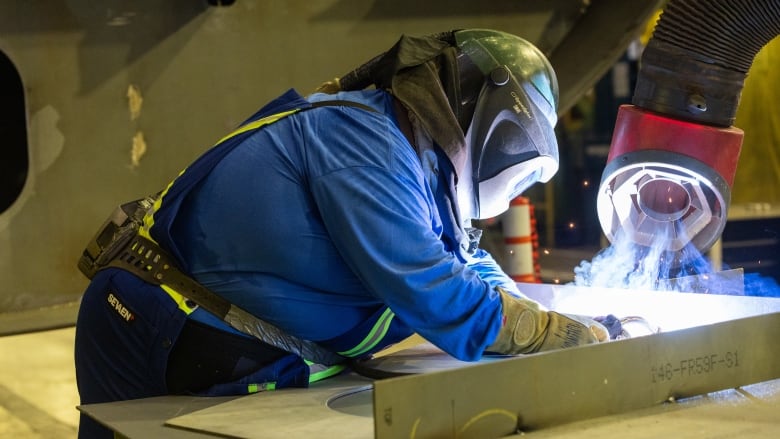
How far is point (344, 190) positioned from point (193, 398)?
61cm

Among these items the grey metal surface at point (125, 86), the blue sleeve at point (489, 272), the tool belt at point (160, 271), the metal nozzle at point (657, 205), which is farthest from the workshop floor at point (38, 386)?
the metal nozzle at point (657, 205)

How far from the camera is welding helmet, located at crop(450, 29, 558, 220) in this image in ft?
8.45

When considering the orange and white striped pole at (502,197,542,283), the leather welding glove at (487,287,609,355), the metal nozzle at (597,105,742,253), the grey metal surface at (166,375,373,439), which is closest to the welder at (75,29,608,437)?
the leather welding glove at (487,287,609,355)

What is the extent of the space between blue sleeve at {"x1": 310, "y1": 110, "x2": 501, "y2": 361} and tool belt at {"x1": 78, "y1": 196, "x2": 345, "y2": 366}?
0.91 feet

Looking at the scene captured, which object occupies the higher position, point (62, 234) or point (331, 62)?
point (331, 62)

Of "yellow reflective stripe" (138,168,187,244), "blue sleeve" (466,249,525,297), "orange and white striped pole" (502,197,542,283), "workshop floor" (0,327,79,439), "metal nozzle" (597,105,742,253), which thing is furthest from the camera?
"orange and white striped pole" (502,197,542,283)

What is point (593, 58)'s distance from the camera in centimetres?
631

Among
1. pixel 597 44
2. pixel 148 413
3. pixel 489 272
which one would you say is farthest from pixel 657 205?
pixel 597 44

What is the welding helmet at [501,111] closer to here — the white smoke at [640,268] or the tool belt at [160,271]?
the white smoke at [640,268]

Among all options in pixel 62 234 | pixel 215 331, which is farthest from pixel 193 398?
pixel 62 234

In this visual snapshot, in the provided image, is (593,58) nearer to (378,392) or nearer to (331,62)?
(331,62)

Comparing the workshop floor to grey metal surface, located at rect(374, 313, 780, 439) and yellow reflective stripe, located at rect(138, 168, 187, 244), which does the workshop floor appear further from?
grey metal surface, located at rect(374, 313, 780, 439)

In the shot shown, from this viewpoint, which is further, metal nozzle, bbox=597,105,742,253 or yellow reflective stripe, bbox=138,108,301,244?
metal nozzle, bbox=597,105,742,253

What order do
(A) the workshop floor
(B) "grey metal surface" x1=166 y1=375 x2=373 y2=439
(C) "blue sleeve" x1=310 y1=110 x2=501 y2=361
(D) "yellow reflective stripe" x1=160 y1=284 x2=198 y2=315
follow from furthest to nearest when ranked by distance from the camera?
(A) the workshop floor, (D) "yellow reflective stripe" x1=160 y1=284 x2=198 y2=315, (C) "blue sleeve" x1=310 y1=110 x2=501 y2=361, (B) "grey metal surface" x1=166 y1=375 x2=373 y2=439
